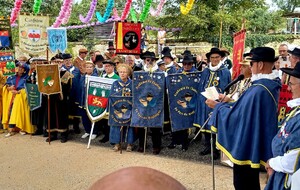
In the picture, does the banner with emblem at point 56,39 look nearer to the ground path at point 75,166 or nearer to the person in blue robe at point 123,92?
the ground path at point 75,166

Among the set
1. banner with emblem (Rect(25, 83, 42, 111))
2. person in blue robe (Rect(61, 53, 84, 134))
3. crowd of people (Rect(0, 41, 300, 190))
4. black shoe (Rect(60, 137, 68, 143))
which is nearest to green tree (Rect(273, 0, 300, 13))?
crowd of people (Rect(0, 41, 300, 190))

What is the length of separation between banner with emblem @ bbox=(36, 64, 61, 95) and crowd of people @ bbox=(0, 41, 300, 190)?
23 centimetres

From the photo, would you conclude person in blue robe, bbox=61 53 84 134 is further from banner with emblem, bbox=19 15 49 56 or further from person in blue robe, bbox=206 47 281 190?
person in blue robe, bbox=206 47 281 190

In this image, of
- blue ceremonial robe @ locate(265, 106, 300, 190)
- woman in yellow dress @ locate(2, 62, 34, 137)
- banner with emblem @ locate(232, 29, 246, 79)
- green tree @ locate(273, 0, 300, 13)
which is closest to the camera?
blue ceremonial robe @ locate(265, 106, 300, 190)

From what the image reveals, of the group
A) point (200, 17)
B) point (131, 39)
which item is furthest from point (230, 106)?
point (200, 17)

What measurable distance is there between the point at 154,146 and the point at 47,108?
253 cm

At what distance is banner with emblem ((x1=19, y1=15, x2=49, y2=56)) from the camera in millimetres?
7082

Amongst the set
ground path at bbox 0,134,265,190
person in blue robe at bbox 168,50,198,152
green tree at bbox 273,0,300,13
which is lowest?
ground path at bbox 0,134,265,190

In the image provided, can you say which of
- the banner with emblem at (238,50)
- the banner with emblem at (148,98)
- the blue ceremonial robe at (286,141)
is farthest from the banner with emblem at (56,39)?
the blue ceremonial robe at (286,141)

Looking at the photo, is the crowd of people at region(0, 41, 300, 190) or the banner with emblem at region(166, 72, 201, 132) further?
the banner with emblem at region(166, 72, 201, 132)

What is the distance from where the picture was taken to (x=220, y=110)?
3.46 meters

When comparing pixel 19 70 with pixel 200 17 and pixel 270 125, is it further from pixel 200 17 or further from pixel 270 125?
pixel 200 17

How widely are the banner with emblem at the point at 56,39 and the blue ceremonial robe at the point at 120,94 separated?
2680 mm

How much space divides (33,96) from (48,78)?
77cm
